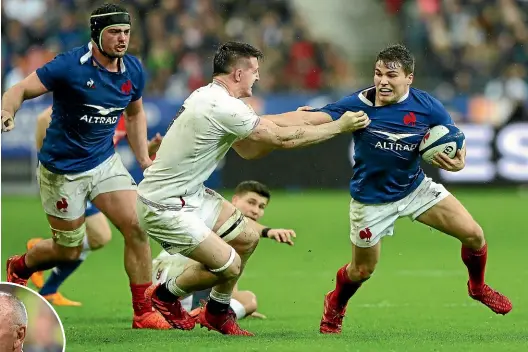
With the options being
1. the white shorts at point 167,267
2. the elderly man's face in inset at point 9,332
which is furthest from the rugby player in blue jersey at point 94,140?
the elderly man's face in inset at point 9,332

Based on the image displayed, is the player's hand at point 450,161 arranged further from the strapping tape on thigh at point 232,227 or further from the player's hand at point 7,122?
the player's hand at point 7,122

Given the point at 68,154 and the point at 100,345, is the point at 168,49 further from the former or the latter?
the point at 100,345

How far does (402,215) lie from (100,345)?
8.03 ft

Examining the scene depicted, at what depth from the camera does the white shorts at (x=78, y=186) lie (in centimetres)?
856

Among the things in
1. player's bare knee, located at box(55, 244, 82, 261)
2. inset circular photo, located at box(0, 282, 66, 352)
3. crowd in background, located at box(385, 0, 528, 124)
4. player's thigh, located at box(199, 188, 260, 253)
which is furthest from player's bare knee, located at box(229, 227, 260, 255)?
crowd in background, located at box(385, 0, 528, 124)

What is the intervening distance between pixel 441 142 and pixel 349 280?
1246mm

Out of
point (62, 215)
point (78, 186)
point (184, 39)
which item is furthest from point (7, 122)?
point (184, 39)

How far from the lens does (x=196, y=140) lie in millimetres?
7262

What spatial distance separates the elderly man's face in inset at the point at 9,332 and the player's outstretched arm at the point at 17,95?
248 cm

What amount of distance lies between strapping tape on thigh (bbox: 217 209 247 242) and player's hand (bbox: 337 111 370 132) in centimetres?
99

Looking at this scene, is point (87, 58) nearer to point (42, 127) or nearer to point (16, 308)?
point (42, 127)

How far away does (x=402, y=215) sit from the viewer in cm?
825

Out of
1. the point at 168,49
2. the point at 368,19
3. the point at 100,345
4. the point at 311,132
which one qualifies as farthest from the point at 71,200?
the point at 368,19

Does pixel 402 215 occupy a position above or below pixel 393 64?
below
